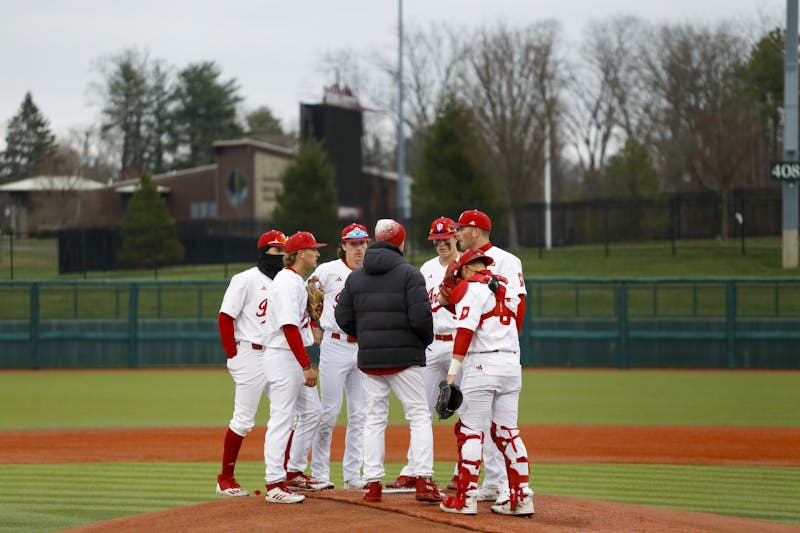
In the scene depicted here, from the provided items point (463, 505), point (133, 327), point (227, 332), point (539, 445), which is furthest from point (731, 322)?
point (463, 505)

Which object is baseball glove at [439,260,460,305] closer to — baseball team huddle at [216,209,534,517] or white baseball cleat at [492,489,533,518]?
baseball team huddle at [216,209,534,517]

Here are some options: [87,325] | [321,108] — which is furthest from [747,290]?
[321,108]

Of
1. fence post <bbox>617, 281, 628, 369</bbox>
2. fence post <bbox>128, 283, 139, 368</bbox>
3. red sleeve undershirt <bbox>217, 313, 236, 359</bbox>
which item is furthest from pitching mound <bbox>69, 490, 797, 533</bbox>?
fence post <bbox>128, 283, 139, 368</bbox>

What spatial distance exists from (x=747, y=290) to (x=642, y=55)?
35.2 meters

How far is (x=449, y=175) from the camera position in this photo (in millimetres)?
39281

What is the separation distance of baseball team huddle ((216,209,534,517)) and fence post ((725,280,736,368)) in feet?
52.0

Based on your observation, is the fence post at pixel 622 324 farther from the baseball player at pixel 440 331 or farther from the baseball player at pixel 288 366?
the baseball player at pixel 288 366

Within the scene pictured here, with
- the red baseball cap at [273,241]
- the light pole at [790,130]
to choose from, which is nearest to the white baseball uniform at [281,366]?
the red baseball cap at [273,241]

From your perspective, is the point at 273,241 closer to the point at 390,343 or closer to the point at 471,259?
the point at 390,343

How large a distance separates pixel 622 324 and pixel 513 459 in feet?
55.0

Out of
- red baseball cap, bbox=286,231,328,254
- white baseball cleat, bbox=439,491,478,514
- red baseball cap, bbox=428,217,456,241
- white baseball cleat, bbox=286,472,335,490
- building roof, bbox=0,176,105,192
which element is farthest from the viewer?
building roof, bbox=0,176,105,192

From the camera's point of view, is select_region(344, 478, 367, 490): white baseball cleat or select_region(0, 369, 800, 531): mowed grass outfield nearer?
select_region(344, 478, 367, 490): white baseball cleat

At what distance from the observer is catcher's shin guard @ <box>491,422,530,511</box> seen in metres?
7.57

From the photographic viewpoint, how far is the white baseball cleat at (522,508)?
752 centimetres
